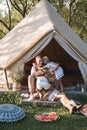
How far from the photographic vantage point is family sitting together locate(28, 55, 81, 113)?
7840 mm

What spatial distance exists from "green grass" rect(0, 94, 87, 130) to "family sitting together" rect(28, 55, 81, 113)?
17.1 inches

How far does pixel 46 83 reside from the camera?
7.86 meters

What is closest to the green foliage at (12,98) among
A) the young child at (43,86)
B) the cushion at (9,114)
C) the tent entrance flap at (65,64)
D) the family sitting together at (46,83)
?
the family sitting together at (46,83)

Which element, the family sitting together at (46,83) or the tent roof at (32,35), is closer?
the family sitting together at (46,83)

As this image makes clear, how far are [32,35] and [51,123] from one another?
3.38 meters

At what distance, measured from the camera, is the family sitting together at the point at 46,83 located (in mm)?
7840

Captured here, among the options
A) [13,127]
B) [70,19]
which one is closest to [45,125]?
[13,127]

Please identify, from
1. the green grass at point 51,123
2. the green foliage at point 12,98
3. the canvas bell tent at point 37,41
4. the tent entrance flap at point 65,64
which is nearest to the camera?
the green grass at point 51,123

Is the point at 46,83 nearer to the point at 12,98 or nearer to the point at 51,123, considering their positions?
the point at 12,98

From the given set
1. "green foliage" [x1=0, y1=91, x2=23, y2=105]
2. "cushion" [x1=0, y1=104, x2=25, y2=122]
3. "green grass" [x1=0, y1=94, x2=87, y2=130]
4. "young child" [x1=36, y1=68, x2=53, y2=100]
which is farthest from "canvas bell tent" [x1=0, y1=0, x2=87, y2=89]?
"cushion" [x1=0, y1=104, x2=25, y2=122]

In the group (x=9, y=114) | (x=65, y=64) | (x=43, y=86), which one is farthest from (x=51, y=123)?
(x=65, y=64)

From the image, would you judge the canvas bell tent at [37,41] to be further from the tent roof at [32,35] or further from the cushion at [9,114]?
the cushion at [9,114]

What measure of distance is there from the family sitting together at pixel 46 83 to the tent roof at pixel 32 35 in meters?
0.82

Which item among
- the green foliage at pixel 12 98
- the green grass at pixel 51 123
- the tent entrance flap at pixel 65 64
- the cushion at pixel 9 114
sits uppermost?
the tent entrance flap at pixel 65 64
